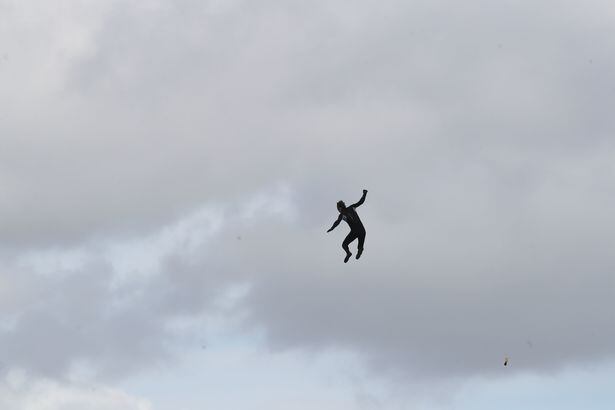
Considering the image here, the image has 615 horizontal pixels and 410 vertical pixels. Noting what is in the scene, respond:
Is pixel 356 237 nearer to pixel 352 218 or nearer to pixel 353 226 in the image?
pixel 353 226

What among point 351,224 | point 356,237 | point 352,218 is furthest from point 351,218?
point 356,237

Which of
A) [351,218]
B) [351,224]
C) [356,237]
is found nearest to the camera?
[351,218]

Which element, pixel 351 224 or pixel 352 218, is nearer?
pixel 352 218

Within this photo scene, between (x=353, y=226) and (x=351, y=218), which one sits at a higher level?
(x=353, y=226)

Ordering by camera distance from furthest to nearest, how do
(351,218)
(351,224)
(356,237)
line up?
(356,237)
(351,224)
(351,218)

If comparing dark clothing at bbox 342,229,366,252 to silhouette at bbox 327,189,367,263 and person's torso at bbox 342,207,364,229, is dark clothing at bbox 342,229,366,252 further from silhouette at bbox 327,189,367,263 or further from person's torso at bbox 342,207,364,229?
person's torso at bbox 342,207,364,229

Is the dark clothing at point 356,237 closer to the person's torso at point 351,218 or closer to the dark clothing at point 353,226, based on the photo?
the dark clothing at point 353,226

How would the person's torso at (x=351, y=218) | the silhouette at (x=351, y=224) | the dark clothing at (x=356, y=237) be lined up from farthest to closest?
the dark clothing at (x=356, y=237), the person's torso at (x=351, y=218), the silhouette at (x=351, y=224)

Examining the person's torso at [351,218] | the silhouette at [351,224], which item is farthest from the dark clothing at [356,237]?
the person's torso at [351,218]

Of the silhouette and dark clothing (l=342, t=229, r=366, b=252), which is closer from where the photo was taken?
the silhouette

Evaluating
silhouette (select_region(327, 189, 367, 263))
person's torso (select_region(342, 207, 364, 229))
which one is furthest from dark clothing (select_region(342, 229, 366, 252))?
person's torso (select_region(342, 207, 364, 229))

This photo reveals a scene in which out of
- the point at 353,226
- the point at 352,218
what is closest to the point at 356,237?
the point at 353,226

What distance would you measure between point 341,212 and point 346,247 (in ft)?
6.83

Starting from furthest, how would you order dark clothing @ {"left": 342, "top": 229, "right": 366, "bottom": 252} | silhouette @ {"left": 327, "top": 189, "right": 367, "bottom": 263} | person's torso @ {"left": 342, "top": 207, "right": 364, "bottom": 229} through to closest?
dark clothing @ {"left": 342, "top": 229, "right": 366, "bottom": 252}
person's torso @ {"left": 342, "top": 207, "right": 364, "bottom": 229}
silhouette @ {"left": 327, "top": 189, "right": 367, "bottom": 263}
